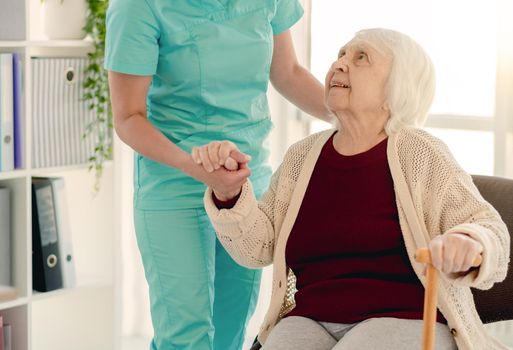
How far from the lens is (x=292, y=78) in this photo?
2.46 meters

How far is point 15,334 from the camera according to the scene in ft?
9.84

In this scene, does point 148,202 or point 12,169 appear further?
point 12,169

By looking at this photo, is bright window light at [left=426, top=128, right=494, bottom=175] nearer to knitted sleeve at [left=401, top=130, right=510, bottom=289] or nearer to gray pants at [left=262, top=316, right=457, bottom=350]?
knitted sleeve at [left=401, top=130, right=510, bottom=289]

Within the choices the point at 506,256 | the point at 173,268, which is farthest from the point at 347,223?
the point at 173,268

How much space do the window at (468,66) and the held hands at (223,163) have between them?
1.21 metres

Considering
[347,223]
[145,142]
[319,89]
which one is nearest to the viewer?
[347,223]

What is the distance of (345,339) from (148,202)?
62 cm

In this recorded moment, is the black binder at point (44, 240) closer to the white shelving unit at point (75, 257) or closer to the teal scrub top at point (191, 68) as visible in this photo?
the white shelving unit at point (75, 257)

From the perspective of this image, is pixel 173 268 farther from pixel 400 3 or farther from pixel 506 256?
pixel 400 3

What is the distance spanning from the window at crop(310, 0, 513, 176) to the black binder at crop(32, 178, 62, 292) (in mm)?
1168

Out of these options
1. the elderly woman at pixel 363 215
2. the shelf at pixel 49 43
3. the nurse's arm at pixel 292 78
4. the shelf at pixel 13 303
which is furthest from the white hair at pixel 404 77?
the shelf at pixel 13 303

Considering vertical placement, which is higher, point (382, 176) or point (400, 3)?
point (400, 3)

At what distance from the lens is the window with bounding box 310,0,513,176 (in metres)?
2.86

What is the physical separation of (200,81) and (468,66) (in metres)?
1.07
